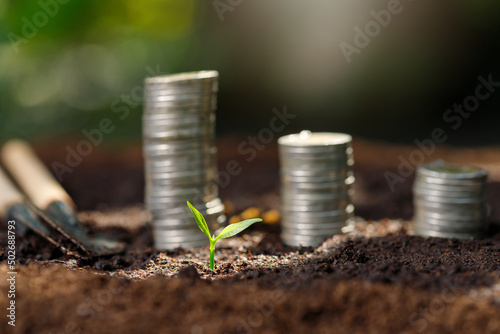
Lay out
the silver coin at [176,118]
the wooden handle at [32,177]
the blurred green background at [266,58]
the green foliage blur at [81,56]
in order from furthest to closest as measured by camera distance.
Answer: the green foliage blur at [81,56] < the blurred green background at [266,58] < the wooden handle at [32,177] < the silver coin at [176,118]

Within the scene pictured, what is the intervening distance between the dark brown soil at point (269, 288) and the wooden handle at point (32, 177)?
1001 millimetres

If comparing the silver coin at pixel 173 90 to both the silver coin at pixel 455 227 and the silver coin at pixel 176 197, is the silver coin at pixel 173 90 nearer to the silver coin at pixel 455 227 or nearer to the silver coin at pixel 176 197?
the silver coin at pixel 176 197

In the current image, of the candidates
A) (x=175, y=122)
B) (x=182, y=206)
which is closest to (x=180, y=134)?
(x=175, y=122)

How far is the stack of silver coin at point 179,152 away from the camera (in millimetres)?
4547

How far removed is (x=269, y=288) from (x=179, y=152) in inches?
70.7

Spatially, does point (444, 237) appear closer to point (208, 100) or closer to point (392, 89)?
point (208, 100)

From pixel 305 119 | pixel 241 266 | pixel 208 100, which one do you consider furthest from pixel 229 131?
pixel 241 266

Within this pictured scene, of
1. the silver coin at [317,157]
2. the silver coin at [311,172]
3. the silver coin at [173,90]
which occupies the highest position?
the silver coin at [173,90]

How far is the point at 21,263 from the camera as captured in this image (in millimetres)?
3766

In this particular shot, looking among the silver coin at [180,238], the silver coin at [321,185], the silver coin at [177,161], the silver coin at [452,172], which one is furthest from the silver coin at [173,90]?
the silver coin at [452,172]

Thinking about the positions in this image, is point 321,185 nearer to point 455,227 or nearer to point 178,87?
point 455,227

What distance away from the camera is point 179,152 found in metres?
4.62

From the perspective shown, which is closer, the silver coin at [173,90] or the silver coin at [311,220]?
the silver coin at [173,90]

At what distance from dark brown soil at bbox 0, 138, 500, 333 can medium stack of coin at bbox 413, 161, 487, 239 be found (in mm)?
291
